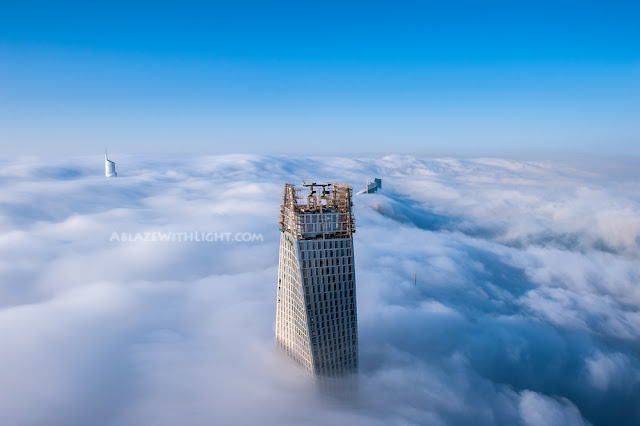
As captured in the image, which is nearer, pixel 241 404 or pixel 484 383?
pixel 241 404

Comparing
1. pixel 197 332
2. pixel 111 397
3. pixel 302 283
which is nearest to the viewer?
pixel 302 283

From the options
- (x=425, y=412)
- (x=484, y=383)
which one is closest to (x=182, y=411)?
(x=425, y=412)

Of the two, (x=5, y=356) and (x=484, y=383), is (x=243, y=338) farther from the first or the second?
(x=484, y=383)

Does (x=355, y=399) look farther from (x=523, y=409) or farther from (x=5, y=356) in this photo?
(x=5, y=356)

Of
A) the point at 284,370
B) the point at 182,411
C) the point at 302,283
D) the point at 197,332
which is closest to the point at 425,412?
the point at 284,370

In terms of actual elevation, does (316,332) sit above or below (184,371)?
above

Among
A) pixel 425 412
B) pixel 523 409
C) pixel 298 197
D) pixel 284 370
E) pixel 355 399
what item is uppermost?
pixel 298 197

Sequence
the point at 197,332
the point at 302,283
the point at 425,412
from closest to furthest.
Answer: the point at 302,283, the point at 425,412, the point at 197,332
